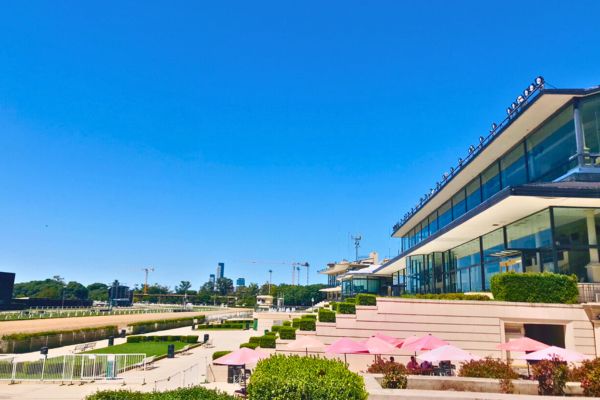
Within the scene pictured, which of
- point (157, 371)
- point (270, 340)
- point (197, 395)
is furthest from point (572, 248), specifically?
point (157, 371)

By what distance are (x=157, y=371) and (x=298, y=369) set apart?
19497 millimetres

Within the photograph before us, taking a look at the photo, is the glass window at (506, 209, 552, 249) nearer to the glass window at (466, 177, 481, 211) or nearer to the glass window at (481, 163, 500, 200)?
the glass window at (481, 163, 500, 200)

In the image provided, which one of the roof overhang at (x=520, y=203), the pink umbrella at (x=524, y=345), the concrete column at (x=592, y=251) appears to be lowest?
the pink umbrella at (x=524, y=345)

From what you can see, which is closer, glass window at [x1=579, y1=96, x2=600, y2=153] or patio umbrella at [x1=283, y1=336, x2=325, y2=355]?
patio umbrella at [x1=283, y1=336, x2=325, y2=355]

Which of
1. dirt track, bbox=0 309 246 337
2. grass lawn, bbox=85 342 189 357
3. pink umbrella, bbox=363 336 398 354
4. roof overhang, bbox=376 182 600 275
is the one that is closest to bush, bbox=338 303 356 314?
pink umbrella, bbox=363 336 398 354

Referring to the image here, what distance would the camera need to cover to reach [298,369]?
8516mm

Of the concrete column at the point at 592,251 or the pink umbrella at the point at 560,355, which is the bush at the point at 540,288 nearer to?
the concrete column at the point at 592,251

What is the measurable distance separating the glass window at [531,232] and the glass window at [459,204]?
1079 centimetres

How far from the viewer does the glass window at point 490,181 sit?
97.5ft

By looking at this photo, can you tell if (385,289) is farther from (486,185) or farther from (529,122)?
(529,122)

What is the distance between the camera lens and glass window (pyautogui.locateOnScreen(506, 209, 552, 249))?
21375 millimetres

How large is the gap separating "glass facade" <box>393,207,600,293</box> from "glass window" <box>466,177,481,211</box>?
3.26 metres

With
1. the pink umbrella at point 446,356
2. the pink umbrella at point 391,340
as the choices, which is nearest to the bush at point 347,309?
the pink umbrella at point 391,340

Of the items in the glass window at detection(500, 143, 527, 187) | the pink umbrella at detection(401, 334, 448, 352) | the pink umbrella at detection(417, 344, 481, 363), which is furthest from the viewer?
the glass window at detection(500, 143, 527, 187)
